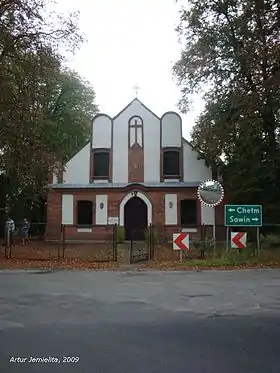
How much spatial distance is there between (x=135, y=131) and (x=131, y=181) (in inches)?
141

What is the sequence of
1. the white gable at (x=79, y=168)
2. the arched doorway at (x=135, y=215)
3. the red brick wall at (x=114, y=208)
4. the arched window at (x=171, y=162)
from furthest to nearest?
the white gable at (x=79, y=168)
the arched window at (x=171, y=162)
the arched doorway at (x=135, y=215)
the red brick wall at (x=114, y=208)

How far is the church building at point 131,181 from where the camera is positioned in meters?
37.2

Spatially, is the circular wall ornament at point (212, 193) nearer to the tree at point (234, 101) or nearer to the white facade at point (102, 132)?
the tree at point (234, 101)

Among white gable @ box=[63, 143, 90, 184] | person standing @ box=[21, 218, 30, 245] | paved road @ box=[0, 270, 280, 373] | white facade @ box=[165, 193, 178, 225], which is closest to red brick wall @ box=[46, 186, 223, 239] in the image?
white facade @ box=[165, 193, 178, 225]

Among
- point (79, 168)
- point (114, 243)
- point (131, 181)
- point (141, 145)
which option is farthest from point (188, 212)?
point (114, 243)

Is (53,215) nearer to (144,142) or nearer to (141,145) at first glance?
(141,145)

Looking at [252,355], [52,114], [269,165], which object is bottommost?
[252,355]

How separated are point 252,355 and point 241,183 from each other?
A: 1079 inches

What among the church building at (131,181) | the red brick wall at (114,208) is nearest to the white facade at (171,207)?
the church building at (131,181)

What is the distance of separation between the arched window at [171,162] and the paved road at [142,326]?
76.0ft

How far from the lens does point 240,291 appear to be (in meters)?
Result: 12.9

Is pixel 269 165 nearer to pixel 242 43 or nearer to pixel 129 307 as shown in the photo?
pixel 242 43

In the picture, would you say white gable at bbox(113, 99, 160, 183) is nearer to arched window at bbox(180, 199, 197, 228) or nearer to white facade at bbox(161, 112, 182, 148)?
white facade at bbox(161, 112, 182, 148)

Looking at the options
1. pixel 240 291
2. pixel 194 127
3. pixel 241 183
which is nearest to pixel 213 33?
pixel 194 127
